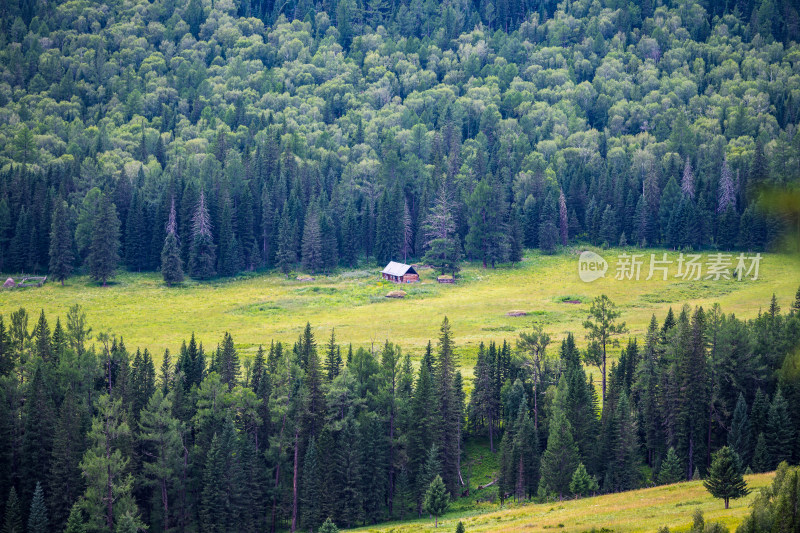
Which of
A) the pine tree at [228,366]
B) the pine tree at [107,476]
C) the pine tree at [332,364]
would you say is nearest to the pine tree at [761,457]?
the pine tree at [332,364]

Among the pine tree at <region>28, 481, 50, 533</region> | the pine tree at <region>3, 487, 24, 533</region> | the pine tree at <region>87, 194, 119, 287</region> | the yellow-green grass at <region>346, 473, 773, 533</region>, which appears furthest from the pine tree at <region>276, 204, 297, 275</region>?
the yellow-green grass at <region>346, 473, 773, 533</region>

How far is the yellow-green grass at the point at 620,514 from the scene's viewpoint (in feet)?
149

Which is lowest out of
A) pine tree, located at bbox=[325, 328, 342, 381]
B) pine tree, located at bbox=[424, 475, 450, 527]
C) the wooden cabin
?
pine tree, located at bbox=[424, 475, 450, 527]

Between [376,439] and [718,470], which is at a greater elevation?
[718,470]

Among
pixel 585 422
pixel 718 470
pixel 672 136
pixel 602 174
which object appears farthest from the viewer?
pixel 672 136

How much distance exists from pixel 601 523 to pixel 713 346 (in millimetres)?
32856

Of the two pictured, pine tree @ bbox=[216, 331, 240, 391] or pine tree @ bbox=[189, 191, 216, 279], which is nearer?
pine tree @ bbox=[216, 331, 240, 391]

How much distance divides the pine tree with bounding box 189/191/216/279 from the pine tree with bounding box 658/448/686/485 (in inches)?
3747

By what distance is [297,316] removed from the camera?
11956cm

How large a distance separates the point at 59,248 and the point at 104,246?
23.1 feet

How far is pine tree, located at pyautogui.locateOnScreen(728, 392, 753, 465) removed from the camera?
2653 inches

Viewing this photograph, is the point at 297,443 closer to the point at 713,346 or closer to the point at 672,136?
the point at 713,346

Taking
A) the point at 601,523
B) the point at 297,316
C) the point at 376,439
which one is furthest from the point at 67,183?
the point at 601,523

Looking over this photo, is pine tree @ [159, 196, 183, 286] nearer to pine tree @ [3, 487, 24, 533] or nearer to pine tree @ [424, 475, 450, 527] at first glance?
pine tree @ [3, 487, 24, 533]
